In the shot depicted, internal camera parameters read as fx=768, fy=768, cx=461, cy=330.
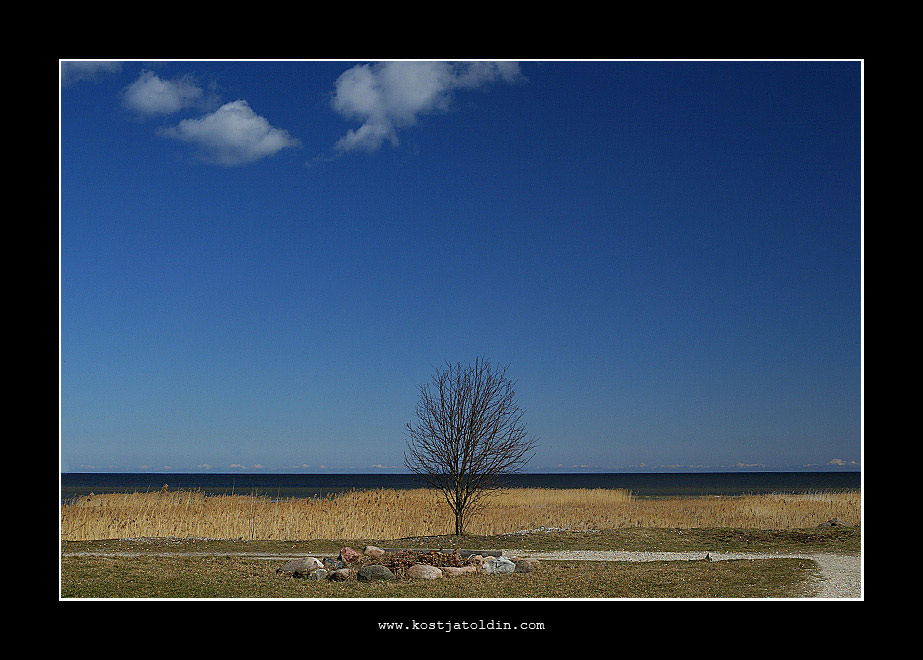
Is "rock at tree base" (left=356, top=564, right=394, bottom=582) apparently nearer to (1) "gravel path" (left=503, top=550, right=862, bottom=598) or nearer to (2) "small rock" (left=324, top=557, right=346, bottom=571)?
(2) "small rock" (left=324, top=557, right=346, bottom=571)

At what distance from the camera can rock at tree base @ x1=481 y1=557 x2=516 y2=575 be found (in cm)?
1170

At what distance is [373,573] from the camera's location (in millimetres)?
11125

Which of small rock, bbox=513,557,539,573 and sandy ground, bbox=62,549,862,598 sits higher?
small rock, bbox=513,557,539,573

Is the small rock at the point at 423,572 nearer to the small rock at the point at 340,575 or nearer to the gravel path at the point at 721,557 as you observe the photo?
the small rock at the point at 340,575

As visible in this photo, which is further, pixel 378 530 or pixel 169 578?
pixel 378 530

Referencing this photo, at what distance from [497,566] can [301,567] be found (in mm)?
2970

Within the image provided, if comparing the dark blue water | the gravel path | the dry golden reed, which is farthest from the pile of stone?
the dark blue water

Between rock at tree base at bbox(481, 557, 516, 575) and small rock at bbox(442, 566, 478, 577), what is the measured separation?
0.62 ft

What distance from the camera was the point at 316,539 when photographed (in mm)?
17125

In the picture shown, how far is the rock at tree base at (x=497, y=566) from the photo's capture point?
11695mm

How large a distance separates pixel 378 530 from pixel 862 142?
535 inches
